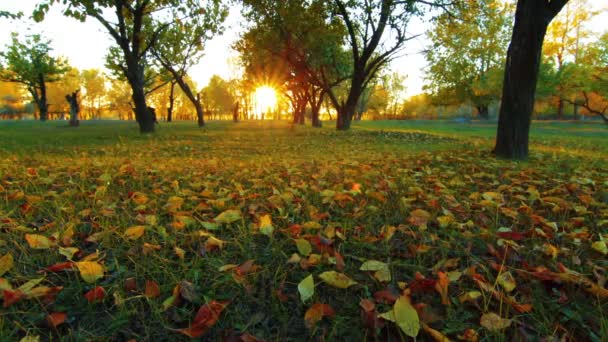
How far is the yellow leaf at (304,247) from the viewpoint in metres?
1.62

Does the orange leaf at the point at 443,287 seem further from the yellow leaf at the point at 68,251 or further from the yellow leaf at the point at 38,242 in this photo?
the yellow leaf at the point at 38,242

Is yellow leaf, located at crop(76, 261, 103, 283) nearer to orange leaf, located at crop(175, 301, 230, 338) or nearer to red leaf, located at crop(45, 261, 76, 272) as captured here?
red leaf, located at crop(45, 261, 76, 272)

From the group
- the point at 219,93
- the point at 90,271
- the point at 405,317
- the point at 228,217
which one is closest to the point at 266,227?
the point at 228,217

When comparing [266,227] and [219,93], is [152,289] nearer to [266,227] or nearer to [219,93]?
[266,227]

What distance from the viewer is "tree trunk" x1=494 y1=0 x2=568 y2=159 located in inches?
185

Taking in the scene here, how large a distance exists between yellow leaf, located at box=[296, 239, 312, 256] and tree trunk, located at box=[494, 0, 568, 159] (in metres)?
5.15

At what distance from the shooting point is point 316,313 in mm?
1199

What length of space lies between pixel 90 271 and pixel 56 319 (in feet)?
0.78

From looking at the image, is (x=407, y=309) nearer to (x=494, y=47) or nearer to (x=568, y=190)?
(x=568, y=190)

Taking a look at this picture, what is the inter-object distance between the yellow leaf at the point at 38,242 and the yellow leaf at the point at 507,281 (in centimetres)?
226

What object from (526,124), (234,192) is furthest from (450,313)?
(526,124)

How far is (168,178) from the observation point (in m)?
3.46

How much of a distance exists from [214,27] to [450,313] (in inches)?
721

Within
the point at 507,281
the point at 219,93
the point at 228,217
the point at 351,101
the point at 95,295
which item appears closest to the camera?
the point at 95,295
